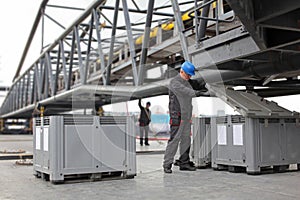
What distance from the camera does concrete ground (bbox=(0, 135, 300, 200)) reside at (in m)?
4.16

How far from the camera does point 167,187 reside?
4.72 meters

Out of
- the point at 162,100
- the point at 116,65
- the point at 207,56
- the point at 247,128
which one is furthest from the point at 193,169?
the point at 116,65

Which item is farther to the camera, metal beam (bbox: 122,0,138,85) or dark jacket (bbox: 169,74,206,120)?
metal beam (bbox: 122,0,138,85)

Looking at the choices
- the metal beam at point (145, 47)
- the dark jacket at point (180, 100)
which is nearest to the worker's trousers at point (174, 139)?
the dark jacket at point (180, 100)

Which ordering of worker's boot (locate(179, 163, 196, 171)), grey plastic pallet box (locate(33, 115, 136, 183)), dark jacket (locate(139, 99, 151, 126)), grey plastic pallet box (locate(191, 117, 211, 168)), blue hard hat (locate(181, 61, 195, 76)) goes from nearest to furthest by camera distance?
grey plastic pallet box (locate(33, 115, 136, 183))
blue hard hat (locate(181, 61, 195, 76))
worker's boot (locate(179, 163, 196, 171))
grey plastic pallet box (locate(191, 117, 211, 168))
dark jacket (locate(139, 99, 151, 126))

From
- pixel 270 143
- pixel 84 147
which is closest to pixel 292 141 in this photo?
pixel 270 143

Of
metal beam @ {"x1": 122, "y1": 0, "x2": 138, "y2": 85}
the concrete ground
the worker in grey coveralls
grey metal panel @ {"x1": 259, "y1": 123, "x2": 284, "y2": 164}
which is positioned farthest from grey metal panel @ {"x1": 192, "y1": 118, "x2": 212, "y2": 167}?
metal beam @ {"x1": 122, "y1": 0, "x2": 138, "y2": 85}

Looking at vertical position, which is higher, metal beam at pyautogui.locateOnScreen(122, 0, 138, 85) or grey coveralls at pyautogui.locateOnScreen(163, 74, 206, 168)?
metal beam at pyautogui.locateOnScreen(122, 0, 138, 85)

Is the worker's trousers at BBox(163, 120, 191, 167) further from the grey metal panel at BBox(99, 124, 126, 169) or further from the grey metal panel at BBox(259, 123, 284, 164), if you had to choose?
the grey metal panel at BBox(259, 123, 284, 164)

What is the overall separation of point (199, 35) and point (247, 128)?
5.49 feet

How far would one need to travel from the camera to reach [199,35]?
6.25m

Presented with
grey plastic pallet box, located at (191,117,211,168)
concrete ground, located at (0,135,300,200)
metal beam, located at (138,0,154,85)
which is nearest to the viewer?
concrete ground, located at (0,135,300,200)

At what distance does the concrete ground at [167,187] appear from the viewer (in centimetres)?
416

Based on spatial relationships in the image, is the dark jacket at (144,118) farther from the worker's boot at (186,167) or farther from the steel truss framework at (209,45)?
the worker's boot at (186,167)
